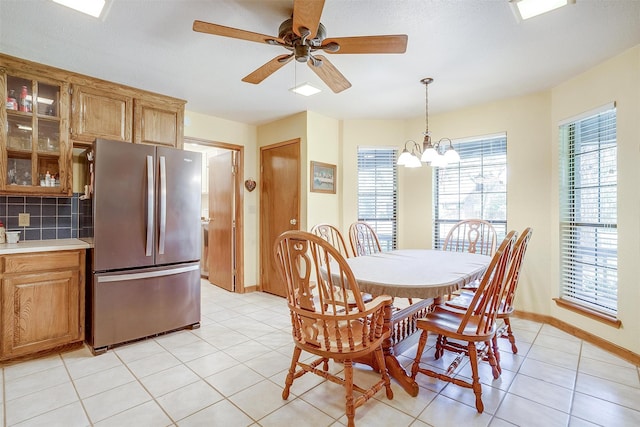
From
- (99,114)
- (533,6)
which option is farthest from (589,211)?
(99,114)

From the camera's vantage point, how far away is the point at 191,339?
A: 2.84 meters

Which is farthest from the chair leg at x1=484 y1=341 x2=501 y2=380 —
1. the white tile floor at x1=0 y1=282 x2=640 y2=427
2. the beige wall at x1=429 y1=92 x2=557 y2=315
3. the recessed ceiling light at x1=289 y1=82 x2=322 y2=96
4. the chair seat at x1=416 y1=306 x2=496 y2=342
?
the recessed ceiling light at x1=289 y1=82 x2=322 y2=96

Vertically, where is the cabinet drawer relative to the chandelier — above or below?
below

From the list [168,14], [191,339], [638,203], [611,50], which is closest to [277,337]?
[191,339]

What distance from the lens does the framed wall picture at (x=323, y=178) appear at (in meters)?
3.94

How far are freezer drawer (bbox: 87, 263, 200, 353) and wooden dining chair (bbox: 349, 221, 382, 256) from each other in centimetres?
160

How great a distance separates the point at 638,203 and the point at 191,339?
3.85m

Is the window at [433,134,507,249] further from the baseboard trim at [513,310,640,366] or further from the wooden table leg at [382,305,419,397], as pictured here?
the wooden table leg at [382,305,419,397]

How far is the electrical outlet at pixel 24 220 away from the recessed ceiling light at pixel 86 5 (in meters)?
1.95

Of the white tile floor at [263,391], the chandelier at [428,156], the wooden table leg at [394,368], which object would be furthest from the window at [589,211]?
the wooden table leg at [394,368]

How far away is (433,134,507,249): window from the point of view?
11.8 ft

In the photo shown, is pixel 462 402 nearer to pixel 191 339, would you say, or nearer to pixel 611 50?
pixel 191 339

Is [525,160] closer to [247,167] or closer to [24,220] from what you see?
[247,167]

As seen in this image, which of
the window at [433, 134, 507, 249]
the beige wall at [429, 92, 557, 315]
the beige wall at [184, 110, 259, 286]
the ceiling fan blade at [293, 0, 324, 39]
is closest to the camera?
the ceiling fan blade at [293, 0, 324, 39]
